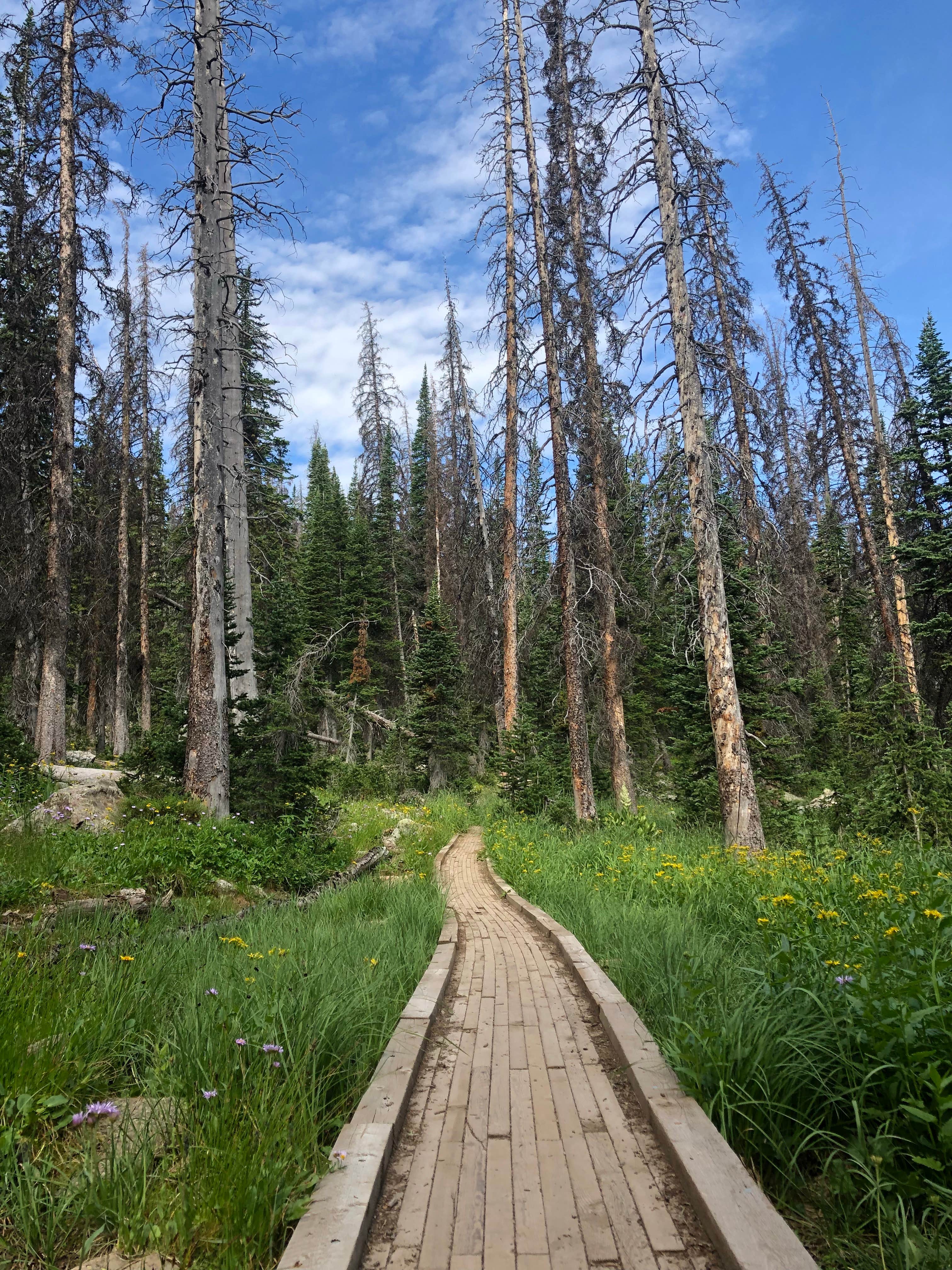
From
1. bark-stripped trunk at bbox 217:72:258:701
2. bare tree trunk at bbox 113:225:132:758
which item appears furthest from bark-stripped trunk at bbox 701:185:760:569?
bare tree trunk at bbox 113:225:132:758

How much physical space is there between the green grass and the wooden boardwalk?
414mm

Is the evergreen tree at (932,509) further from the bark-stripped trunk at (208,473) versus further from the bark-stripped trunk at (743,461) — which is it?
the bark-stripped trunk at (208,473)

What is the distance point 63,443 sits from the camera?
1446cm

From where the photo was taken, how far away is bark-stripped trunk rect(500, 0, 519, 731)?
55.4 feet

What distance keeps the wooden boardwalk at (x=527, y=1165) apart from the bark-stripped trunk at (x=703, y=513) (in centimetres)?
510

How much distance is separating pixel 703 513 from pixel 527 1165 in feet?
27.3

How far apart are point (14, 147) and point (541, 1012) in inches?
942

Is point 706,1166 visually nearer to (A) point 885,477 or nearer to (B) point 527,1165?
(B) point 527,1165

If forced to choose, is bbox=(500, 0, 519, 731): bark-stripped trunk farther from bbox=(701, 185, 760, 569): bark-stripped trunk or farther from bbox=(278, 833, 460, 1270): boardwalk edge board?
bbox=(278, 833, 460, 1270): boardwalk edge board

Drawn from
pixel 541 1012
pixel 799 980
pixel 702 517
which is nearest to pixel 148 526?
pixel 702 517

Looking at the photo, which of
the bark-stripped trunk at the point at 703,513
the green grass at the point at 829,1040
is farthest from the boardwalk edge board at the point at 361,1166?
the bark-stripped trunk at the point at 703,513

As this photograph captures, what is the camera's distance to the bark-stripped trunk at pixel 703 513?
29.2 ft

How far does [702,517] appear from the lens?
9.34m

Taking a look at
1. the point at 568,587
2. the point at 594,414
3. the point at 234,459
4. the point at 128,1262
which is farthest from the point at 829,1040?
Answer: the point at 594,414
